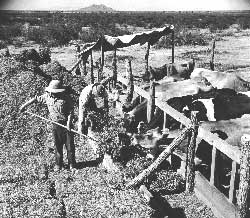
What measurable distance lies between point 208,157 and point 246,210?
2165 mm

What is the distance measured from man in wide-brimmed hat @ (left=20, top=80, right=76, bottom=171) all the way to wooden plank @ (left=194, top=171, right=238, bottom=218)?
2.51m

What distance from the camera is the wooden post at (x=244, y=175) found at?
4.59 metres

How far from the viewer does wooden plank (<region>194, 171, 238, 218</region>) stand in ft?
17.6

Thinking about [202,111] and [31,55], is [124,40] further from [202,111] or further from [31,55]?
[31,55]

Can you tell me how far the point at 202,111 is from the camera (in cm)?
854

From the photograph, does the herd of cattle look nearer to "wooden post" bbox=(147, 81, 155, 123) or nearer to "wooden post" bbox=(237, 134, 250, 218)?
"wooden post" bbox=(147, 81, 155, 123)

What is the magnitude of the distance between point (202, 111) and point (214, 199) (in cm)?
313

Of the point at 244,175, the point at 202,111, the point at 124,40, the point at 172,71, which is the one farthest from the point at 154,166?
the point at 172,71

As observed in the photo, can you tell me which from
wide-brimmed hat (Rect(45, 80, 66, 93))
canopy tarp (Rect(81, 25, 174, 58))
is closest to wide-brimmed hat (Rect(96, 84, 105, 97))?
wide-brimmed hat (Rect(45, 80, 66, 93))

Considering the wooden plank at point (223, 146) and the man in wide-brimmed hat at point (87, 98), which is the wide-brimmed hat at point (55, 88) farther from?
the wooden plank at point (223, 146)

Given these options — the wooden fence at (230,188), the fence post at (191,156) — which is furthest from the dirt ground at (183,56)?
the wooden fence at (230,188)

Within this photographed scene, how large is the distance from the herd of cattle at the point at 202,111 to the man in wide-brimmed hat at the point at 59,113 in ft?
4.17

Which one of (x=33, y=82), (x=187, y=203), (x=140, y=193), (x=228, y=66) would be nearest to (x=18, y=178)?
(x=140, y=193)

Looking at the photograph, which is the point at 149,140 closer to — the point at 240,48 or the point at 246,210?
the point at 246,210
